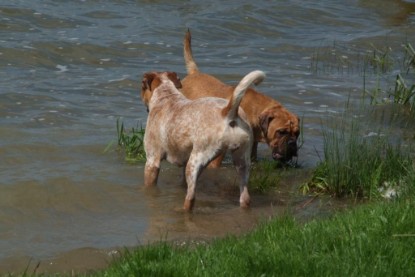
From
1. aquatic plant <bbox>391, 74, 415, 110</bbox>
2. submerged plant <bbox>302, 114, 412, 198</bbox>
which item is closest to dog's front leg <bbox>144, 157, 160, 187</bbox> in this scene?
submerged plant <bbox>302, 114, 412, 198</bbox>

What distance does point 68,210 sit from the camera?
8781mm

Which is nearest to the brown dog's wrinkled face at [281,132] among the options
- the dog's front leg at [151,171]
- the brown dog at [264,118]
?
the brown dog at [264,118]

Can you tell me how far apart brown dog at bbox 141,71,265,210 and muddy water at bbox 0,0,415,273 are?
1.24 feet

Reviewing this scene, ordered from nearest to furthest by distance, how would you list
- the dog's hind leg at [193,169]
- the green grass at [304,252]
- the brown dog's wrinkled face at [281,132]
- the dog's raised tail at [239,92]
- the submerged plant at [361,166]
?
the green grass at [304,252]
the dog's raised tail at [239,92]
the dog's hind leg at [193,169]
the submerged plant at [361,166]
the brown dog's wrinkled face at [281,132]

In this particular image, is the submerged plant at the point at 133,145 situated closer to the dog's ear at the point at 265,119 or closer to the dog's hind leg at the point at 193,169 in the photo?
the dog's ear at the point at 265,119

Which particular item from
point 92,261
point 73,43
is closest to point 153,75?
point 92,261

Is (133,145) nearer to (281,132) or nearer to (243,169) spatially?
(281,132)

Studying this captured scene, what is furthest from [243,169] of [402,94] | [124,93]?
[124,93]

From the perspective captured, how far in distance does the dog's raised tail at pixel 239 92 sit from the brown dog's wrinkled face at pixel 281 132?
2001 millimetres

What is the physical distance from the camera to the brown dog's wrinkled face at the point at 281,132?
10227mm

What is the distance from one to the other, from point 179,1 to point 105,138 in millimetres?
9833

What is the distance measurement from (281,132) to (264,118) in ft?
0.82

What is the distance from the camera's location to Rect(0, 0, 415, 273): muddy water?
833 centimetres

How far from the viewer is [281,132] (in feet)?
33.6
